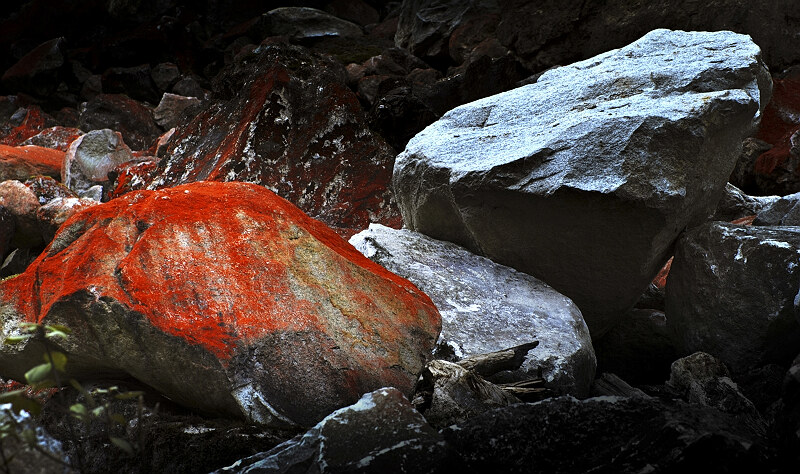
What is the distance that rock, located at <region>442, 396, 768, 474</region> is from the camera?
1.39 m

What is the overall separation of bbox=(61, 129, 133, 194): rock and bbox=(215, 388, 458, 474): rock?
6013mm

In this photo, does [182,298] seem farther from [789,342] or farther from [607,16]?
[607,16]

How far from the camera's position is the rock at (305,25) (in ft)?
36.7

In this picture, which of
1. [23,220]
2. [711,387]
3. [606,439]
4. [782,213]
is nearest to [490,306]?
[711,387]

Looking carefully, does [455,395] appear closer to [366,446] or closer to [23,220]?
[366,446]

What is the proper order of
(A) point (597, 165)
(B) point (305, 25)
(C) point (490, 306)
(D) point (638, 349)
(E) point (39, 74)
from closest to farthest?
(A) point (597, 165), (C) point (490, 306), (D) point (638, 349), (E) point (39, 74), (B) point (305, 25)

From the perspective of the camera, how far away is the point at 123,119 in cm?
996

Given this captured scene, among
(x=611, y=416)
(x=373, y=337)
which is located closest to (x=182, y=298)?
(x=373, y=337)

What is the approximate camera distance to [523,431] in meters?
1.65

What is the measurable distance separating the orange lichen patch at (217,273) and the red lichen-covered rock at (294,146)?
181 centimetres

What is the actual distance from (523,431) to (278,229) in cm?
120

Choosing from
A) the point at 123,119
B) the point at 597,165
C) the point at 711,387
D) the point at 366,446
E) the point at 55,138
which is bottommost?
the point at 55,138

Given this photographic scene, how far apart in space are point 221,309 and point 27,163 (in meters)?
6.18

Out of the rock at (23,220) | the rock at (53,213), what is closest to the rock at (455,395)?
the rock at (53,213)
